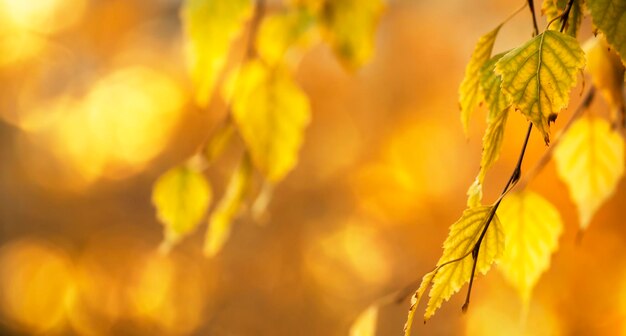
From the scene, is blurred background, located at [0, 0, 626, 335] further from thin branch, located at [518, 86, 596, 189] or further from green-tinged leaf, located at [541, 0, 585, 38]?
green-tinged leaf, located at [541, 0, 585, 38]

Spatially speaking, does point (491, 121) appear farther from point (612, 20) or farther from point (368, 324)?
point (368, 324)

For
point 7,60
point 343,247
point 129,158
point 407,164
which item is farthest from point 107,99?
point 407,164

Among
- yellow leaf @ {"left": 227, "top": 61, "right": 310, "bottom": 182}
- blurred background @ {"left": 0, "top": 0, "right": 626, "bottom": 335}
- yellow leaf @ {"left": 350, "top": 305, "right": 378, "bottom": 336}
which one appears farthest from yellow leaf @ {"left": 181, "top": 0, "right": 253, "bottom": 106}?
blurred background @ {"left": 0, "top": 0, "right": 626, "bottom": 335}

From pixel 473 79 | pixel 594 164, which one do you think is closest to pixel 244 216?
pixel 594 164

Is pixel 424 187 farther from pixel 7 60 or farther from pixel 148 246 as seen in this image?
pixel 7 60

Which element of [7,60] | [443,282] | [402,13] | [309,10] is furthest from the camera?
[7,60]
